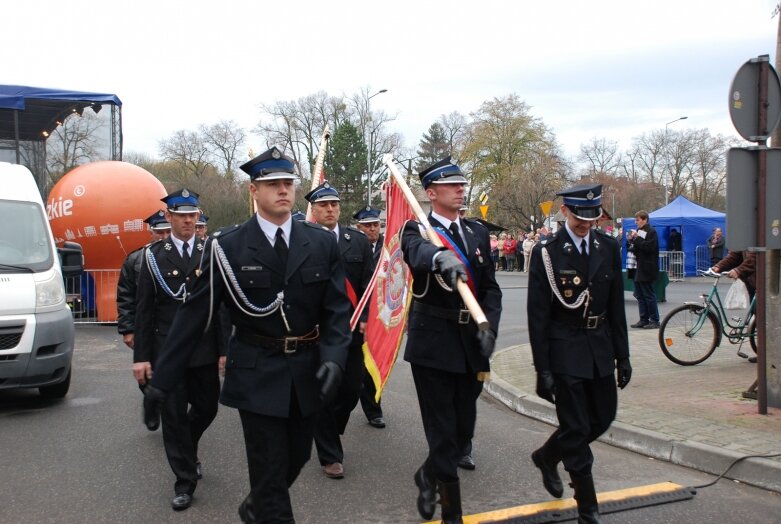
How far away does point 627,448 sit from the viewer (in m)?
6.18

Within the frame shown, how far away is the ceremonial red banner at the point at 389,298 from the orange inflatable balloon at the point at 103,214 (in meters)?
10.8

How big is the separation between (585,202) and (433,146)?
88.0 m

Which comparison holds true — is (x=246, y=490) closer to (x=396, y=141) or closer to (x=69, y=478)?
(x=69, y=478)

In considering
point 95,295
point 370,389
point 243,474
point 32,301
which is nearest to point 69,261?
point 32,301

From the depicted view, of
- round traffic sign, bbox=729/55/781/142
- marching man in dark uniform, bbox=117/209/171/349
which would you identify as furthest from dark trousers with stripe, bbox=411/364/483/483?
round traffic sign, bbox=729/55/781/142

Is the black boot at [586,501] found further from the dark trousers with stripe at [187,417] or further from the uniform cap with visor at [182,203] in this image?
the uniform cap with visor at [182,203]

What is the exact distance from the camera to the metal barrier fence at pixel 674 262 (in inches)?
1097

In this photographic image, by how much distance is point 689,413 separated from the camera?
6750 millimetres

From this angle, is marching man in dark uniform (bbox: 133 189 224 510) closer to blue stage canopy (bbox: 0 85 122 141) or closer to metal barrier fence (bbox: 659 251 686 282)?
blue stage canopy (bbox: 0 85 122 141)

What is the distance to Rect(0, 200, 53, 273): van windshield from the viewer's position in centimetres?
816

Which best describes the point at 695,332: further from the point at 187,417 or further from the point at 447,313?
the point at 187,417

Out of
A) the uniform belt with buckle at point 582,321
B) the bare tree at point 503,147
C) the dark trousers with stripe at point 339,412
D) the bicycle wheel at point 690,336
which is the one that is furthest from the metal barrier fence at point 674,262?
the bare tree at point 503,147

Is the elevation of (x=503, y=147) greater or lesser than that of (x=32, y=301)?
greater

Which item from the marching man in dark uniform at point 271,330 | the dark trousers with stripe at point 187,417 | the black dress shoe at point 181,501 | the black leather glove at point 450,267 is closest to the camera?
the marching man in dark uniform at point 271,330
